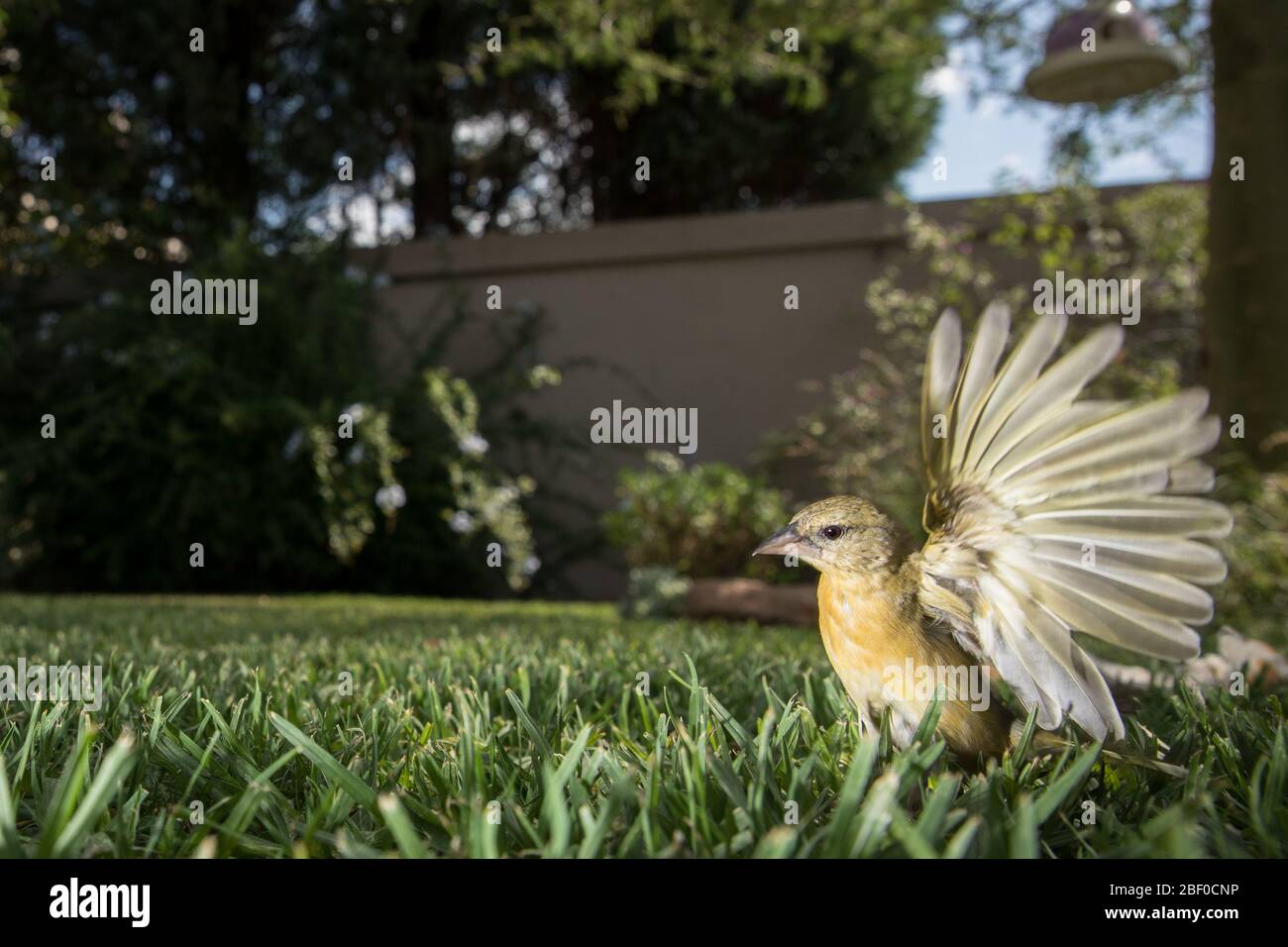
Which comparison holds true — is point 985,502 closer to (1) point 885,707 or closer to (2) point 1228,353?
(1) point 885,707

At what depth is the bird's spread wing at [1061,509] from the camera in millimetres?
1070

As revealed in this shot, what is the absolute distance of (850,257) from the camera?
8109mm

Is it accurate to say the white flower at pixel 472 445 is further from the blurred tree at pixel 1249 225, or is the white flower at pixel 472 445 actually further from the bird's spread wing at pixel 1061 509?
the bird's spread wing at pixel 1061 509

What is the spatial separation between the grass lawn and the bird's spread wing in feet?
0.49

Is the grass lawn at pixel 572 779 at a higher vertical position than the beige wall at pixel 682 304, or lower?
lower

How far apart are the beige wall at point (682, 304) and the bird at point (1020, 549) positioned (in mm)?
6747

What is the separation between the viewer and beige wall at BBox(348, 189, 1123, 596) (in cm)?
813

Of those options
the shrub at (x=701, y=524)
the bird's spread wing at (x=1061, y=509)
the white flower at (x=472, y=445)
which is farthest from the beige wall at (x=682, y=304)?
the bird's spread wing at (x=1061, y=509)

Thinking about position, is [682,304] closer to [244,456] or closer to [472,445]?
[472,445]

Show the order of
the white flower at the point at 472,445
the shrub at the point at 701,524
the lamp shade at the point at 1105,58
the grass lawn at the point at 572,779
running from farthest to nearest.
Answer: the white flower at the point at 472,445 < the shrub at the point at 701,524 < the lamp shade at the point at 1105,58 < the grass lawn at the point at 572,779

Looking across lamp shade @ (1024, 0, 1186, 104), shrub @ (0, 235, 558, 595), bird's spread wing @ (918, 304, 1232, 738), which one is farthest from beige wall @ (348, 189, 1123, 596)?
bird's spread wing @ (918, 304, 1232, 738)

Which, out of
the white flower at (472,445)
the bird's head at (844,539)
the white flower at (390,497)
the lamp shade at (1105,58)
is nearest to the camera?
the bird's head at (844,539)

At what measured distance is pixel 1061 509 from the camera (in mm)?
1141

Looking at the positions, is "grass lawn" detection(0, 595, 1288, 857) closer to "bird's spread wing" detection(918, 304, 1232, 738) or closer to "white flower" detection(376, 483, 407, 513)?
"bird's spread wing" detection(918, 304, 1232, 738)
